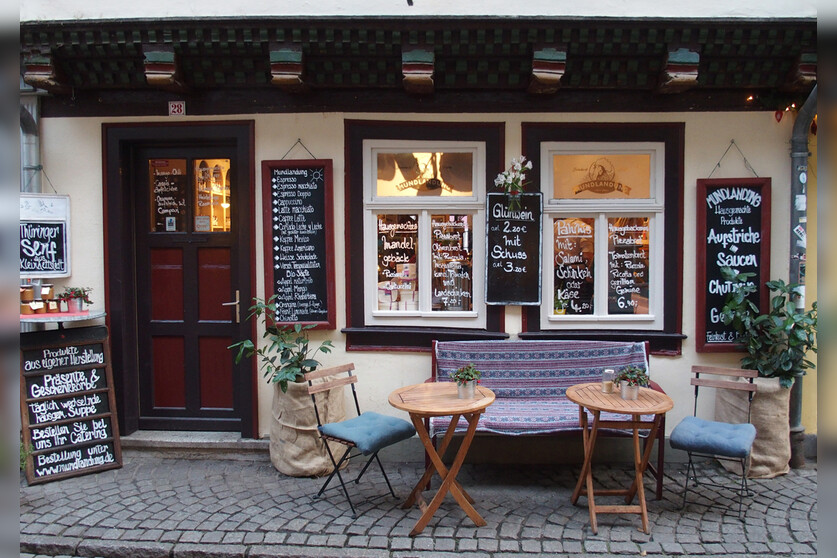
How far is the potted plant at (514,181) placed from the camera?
17.4 feet

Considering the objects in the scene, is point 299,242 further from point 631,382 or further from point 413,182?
point 631,382

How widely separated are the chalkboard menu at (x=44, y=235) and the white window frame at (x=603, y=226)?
446 centimetres

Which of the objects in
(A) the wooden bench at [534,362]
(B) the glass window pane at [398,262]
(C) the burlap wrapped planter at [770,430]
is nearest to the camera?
(C) the burlap wrapped planter at [770,430]

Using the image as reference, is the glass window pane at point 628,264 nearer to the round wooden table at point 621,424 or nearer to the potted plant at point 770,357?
the potted plant at point 770,357

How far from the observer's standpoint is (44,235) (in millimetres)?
5367

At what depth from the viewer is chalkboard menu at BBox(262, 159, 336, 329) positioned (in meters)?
5.51

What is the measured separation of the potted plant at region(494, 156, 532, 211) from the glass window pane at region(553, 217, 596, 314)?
488mm

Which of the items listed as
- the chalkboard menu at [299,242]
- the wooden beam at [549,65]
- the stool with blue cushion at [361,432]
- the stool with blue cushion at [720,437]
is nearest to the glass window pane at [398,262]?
the chalkboard menu at [299,242]

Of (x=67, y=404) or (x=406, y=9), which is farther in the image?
(x=406, y=9)

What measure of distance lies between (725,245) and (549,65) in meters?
2.28

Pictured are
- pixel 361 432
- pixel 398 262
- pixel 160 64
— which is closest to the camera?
pixel 361 432

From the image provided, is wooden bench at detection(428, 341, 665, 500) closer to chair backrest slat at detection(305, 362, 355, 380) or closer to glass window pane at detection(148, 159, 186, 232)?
chair backrest slat at detection(305, 362, 355, 380)

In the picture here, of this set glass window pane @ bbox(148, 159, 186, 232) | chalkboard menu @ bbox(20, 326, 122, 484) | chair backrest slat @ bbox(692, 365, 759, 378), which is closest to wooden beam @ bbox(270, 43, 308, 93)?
glass window pane @ bbox(148, 159, 186, 232)

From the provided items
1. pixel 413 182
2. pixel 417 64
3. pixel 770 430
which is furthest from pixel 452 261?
pixel 770 430
